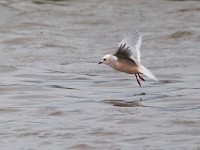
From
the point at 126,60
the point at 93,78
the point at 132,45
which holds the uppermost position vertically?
the point at 132,45

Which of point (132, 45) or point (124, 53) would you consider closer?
point (124, 53)

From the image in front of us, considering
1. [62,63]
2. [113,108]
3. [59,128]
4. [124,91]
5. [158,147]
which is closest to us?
[158,147]

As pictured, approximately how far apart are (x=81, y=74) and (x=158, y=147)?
4037mm

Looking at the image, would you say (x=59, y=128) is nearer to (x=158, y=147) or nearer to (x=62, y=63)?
(x=158, y=147)

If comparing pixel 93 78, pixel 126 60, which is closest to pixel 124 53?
pixel 126 60

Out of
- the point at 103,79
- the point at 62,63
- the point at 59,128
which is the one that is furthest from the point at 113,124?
the point at 62,63

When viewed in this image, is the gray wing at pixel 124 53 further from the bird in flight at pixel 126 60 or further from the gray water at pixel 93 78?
the gray water at pixel 93 78

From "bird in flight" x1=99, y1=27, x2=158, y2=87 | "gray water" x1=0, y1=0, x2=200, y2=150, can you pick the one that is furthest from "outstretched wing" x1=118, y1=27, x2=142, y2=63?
"gray water" x1=0, y1=0, x2=200, y2=150

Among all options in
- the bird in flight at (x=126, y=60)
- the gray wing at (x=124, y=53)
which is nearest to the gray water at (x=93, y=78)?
the bird in flight at (x=126, y=60)

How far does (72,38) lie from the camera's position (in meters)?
14.0

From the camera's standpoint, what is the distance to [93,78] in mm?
11133

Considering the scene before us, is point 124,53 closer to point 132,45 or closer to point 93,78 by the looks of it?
point 132,45

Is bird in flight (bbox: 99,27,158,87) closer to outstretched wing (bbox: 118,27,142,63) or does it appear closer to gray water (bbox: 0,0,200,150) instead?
outstretched wing (bbox: 118,27,142,63)

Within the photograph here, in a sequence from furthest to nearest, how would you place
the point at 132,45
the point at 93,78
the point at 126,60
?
1. the point at 93,78
2. the point at 132,45
3. the point at 126,60
